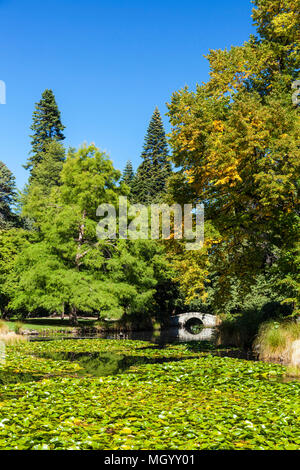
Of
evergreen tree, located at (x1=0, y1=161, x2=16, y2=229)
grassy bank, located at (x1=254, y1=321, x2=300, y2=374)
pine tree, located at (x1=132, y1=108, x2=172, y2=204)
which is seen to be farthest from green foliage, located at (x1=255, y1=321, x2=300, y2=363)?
pine tree, located at (x1=132, y1=108, x2=172, y2=204)

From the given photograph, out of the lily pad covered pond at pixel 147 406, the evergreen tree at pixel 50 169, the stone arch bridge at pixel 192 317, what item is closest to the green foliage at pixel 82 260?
the stone arch bridge at pixel 192 317

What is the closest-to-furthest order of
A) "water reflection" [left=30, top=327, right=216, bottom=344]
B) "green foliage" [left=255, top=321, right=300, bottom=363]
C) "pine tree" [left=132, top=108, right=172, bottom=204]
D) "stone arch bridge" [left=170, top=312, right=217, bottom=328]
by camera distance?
"green foliage" [left=255, top=321, right=300, bottom=363] → "water reflection" [left=30, top=327, right=216, bottom=344] → "stone arch bridge" [left=170, top=312, right=217, bottom=328] → "pine tree" [left=132, top=108, right=172, bottom=204]

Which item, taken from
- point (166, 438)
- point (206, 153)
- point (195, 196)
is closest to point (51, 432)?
point (166, 438)

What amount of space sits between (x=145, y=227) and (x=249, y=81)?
50.6 feet

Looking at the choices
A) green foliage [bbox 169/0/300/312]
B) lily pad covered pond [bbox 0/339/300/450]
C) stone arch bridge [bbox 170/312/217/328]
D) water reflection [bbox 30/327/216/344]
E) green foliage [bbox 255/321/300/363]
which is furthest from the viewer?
stone arch bridge [bbox 170/312/217/328]

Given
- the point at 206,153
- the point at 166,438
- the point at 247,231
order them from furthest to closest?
the point at 247,231
the point at 206,153
the point at 166,438

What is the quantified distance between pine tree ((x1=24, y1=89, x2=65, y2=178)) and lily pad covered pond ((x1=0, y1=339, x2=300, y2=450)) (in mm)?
53511

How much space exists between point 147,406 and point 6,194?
42285 millimetres

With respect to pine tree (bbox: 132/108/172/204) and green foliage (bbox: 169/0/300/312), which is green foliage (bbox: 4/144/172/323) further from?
pine tree (bbox: 132/108/172/204)

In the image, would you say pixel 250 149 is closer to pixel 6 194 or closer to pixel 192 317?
pixel 192 317

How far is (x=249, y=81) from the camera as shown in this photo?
20500 millimetres

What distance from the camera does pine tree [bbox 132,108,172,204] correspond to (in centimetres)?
6025

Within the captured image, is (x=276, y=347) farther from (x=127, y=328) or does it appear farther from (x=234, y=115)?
(x=127, y=328)

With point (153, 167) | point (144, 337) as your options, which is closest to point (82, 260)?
point (144, 337)
